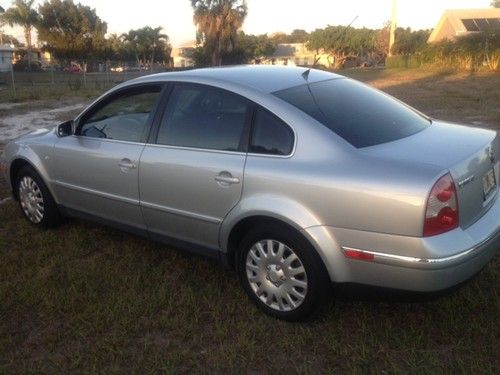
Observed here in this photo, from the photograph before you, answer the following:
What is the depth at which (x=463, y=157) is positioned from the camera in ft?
9.21

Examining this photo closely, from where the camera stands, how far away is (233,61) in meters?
48.4

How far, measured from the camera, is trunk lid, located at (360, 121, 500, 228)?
2.72 m

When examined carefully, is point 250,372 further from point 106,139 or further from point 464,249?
point 106,139

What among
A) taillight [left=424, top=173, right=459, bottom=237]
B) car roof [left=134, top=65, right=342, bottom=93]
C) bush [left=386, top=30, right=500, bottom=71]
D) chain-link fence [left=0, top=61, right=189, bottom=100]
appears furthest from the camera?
bush [left=386, top=30, right=500, bottom=71]

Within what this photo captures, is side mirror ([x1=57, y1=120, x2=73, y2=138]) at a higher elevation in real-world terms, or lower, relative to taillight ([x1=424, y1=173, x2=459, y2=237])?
higher

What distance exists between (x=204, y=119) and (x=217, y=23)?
148 ft

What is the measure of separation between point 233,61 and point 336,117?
46719mm

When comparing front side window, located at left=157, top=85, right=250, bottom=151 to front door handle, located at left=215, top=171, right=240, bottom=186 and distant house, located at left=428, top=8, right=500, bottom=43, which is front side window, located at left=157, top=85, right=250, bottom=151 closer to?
front door handle, located at left=215, top=171, right=240, bottom=186

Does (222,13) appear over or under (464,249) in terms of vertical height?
over

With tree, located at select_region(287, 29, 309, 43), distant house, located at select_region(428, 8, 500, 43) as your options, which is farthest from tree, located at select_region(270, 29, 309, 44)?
distant house, located at select_region(428, 8, 500, 43)

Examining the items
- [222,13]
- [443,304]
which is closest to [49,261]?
[443,304]

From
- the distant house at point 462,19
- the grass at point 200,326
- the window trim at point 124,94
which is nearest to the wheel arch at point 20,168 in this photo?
the window trim at point 124,94

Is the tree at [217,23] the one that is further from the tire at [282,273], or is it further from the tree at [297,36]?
the tree at [297,36]

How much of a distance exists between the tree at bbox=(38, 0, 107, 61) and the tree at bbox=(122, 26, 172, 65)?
9.93 m
